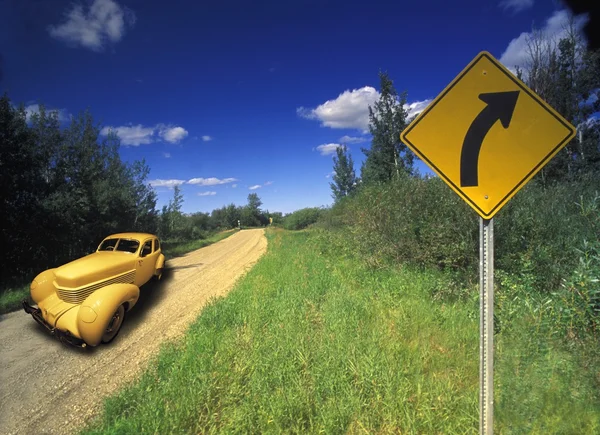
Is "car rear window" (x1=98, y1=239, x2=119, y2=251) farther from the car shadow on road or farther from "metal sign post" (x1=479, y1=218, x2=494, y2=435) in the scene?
"metal sign post" (x1=479, y1=218, x2=494, y2=435)

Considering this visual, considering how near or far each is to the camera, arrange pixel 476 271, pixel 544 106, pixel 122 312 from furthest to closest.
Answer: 1. pixel 476 271
2. pixel 122 312
3. pixel 544 106

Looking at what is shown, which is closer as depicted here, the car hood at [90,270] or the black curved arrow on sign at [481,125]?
the black curved arrow on sign at [481,125]

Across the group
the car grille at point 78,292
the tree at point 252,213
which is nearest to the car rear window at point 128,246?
the car grille at point 78,292

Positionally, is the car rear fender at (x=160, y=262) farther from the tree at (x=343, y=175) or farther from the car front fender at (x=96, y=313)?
the tree at (x=343, y=175)

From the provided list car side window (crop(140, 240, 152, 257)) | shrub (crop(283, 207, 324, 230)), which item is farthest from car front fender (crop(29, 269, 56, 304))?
shrub (crop(283, 207, 324, 230))

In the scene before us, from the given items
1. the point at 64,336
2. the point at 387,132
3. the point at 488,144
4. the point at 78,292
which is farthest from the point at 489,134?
the point at 387,132

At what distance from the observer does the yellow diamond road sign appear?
2043 millimetres

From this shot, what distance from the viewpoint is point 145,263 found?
2869 millimetres

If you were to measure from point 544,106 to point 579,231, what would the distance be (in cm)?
437

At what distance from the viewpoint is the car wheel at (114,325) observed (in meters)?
2.21

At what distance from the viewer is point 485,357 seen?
207 cm

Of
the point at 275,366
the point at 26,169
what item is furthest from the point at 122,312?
the point at 26,169

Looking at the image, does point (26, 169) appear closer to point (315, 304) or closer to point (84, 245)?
point (84, 245)

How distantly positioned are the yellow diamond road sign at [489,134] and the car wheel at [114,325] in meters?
2.65
